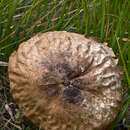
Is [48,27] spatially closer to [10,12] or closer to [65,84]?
[10,12]

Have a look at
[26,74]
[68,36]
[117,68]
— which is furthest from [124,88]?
[26,74]

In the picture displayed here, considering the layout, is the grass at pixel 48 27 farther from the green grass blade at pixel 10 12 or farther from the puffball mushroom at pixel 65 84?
the puffball mushroom at pixel 65 84

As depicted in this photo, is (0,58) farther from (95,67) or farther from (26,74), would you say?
(95,67)

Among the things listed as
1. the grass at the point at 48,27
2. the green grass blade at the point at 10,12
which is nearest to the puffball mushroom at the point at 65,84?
the grass at the point at 48,27

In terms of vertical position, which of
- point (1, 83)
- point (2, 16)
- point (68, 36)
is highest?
point (2, 16)

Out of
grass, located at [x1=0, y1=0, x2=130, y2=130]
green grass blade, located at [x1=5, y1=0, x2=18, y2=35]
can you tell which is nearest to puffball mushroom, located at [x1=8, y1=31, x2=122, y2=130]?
grass, located at [x1=0, y1=0, x2=130, y2=130]
